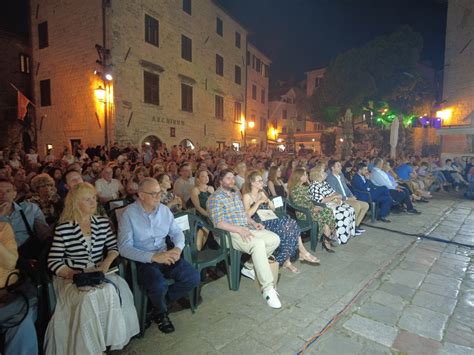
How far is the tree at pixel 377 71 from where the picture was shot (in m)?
18.2

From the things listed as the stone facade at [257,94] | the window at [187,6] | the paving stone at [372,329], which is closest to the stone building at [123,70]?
the window at [187,6]

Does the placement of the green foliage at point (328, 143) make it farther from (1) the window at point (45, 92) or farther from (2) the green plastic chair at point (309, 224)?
(2) the green plastic chair at point (309, 224)

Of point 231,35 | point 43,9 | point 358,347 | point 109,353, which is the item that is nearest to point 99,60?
point 43,9

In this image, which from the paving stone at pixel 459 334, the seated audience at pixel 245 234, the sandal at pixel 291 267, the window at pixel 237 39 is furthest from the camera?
the window at pixel 237 39

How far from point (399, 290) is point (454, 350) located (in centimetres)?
96

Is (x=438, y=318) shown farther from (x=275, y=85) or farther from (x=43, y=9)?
(x=275, y=85)

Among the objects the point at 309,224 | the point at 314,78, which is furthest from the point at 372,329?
the point at 314,78

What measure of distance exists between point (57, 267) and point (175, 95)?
13.2 metres

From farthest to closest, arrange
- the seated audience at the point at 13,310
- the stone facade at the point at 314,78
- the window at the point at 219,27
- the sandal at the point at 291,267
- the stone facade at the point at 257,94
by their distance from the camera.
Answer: the stone facade at the point at 314,78 → the stone facade at the point at 257,94 → the window at the point at 219,27 → the sandal at the point at 291,267 → the seated audience at the point at 13,310

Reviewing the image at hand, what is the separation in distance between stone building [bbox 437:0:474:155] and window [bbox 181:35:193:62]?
51.1 feet

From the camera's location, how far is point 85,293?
6.75 feet

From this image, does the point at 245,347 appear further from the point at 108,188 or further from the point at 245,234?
the point at 108,188

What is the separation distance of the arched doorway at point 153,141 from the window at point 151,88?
1650 mm

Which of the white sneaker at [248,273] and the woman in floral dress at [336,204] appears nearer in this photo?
the white sneaker at [248,273]
